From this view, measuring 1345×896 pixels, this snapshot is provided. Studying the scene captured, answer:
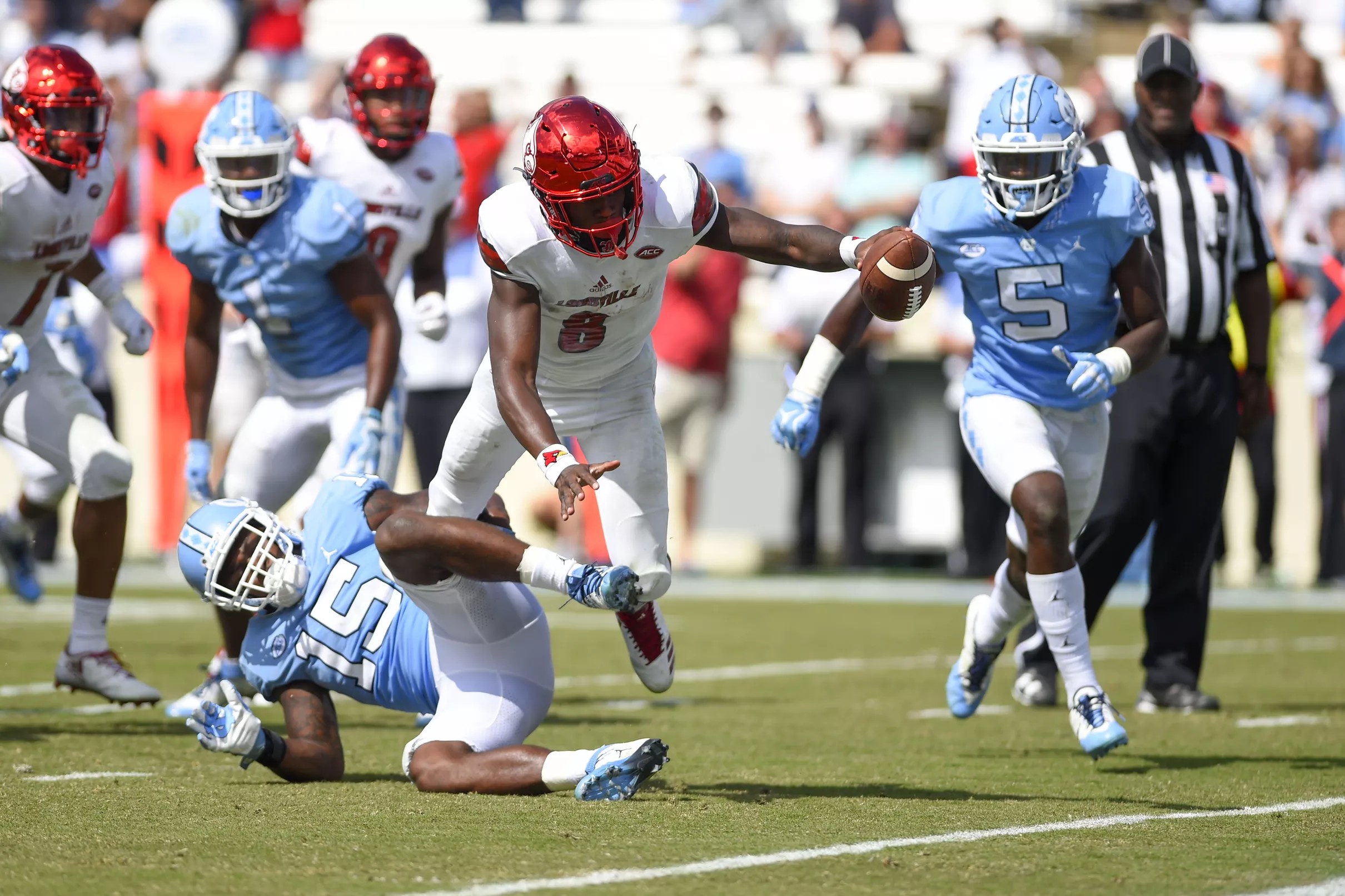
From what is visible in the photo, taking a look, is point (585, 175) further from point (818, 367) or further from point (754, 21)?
point (754, 21)

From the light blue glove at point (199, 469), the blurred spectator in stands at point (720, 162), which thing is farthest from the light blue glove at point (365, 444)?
the blurred spectator in stands at point (720, 162)

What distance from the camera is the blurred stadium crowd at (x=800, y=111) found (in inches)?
469

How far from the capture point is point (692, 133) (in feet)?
56.5

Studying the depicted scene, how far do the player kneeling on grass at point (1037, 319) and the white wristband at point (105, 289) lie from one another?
256cm

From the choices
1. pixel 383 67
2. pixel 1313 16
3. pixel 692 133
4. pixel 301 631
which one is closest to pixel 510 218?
pixel 301 631

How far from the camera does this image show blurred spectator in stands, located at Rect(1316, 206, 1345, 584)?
11.6 metres

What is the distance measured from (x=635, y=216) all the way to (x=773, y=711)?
2.52 metres

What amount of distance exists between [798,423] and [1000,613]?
3.50ft

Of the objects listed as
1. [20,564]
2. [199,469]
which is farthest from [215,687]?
[20,564]

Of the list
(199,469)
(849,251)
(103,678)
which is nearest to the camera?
(849,251)

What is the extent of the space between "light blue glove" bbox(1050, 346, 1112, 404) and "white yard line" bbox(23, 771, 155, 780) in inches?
102

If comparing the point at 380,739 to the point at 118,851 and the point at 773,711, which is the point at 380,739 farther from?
the point at 118,851

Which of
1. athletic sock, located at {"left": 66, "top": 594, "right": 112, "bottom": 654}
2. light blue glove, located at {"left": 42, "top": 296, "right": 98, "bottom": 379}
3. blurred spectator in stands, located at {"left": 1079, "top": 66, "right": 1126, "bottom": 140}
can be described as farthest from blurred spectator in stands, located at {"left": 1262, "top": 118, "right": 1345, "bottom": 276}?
athletic sock, located at {"left": 66, "top": 594, "right": 112, "bottom": 654}

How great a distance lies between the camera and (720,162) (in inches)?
Result: 515
